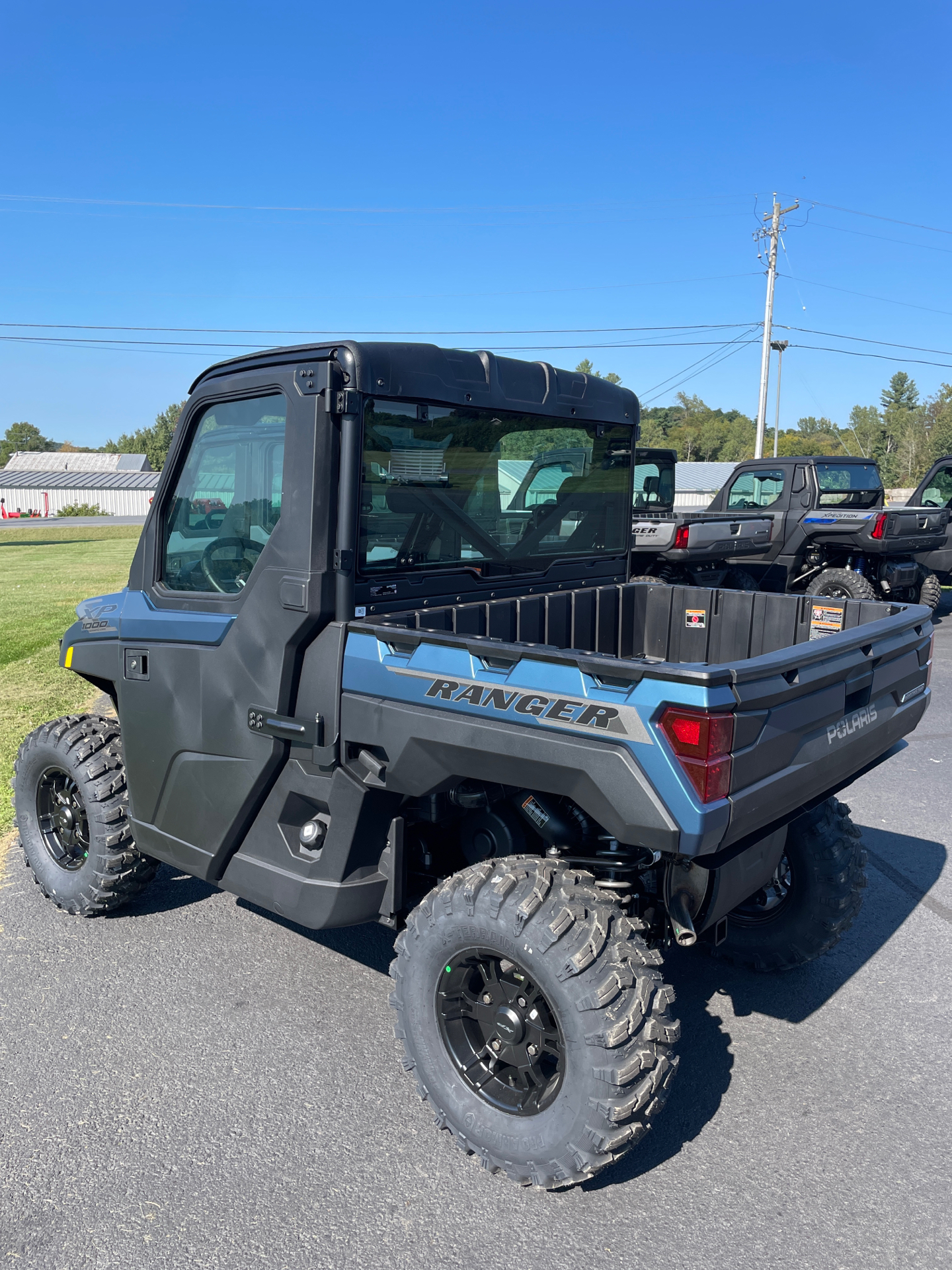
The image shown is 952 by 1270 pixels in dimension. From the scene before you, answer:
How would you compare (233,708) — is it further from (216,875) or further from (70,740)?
(70,740)

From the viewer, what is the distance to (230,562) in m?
3.36

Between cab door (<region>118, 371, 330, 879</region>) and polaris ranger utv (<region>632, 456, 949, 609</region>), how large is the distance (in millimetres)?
8322

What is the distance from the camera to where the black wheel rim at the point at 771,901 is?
370 centimetres

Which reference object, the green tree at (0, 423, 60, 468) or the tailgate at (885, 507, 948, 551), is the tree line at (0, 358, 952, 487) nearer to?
the green tree at (0, 423, 60, 468)

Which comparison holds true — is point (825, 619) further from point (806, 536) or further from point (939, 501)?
point (939, 501)

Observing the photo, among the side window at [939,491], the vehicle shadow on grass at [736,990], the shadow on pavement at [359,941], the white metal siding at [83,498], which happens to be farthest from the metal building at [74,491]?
the vehicle shadow on grass at [736,990]

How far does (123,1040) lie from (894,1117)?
2589 mm

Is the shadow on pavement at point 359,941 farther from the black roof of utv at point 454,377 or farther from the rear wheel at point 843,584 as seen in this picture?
the rear wheel at point 843,584

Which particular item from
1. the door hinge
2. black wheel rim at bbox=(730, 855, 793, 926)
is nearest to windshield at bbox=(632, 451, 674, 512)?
black wheel rim at bbox=(730, 855, 793, 926)

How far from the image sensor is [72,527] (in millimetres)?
44625

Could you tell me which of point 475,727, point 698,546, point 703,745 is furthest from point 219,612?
point 698,546

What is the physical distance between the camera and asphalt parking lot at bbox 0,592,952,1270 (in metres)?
2.45

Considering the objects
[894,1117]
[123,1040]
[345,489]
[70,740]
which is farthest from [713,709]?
[70,740]

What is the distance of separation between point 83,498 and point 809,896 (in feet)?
279
